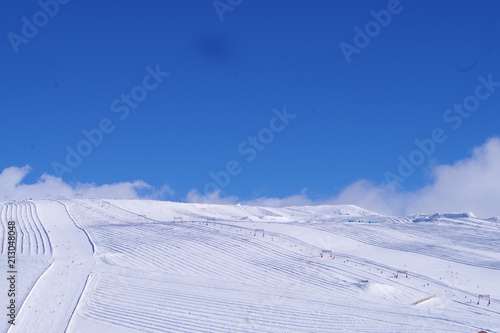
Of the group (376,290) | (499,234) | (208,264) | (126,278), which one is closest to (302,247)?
(208,264)

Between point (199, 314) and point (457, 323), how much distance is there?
11744 millimetres

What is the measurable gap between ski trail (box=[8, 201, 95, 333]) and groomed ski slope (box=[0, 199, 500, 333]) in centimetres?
9

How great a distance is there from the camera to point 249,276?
3098 cm

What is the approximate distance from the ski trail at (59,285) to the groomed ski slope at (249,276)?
0.09 m

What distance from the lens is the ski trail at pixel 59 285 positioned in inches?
880

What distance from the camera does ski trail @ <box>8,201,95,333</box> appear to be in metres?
22.3

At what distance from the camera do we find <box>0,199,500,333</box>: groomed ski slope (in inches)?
907

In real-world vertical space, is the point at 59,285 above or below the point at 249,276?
below

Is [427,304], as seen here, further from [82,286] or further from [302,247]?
[82,286]

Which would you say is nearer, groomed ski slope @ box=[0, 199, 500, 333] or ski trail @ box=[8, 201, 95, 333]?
ski trail @ box=[8, 201, 95, 333]

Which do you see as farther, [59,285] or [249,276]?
[249,276]

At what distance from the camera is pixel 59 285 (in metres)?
27.7

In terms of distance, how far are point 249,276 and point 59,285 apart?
10856 mm

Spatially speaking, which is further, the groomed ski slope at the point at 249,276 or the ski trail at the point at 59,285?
the groomed ski slope at the point at 249,276
